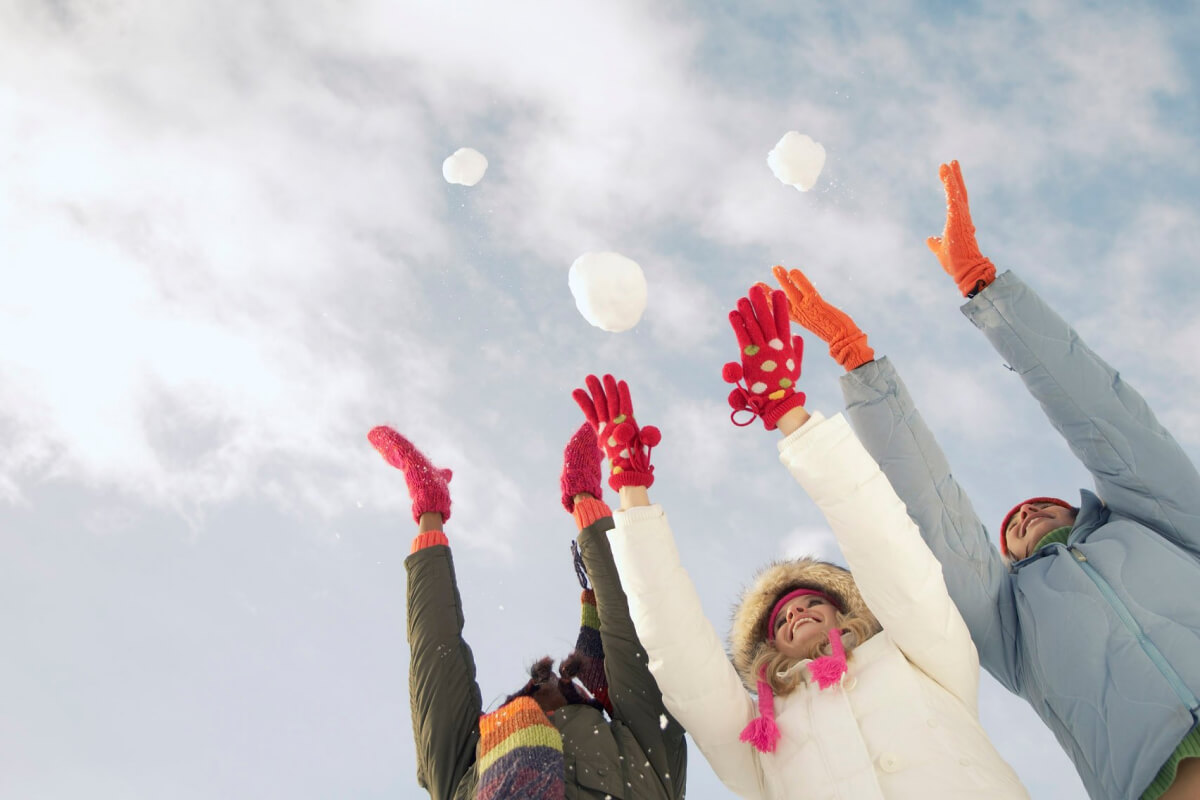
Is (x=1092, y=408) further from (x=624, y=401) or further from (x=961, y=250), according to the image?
(x=624, y=401)

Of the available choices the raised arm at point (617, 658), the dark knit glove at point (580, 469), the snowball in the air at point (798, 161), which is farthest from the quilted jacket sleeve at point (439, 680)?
the snowball in the air at point (798, 161)

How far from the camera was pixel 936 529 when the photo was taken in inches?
151

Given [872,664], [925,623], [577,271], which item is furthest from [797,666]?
[577,271]

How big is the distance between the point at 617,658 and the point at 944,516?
1.76m

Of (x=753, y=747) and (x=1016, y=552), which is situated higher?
(x=1016, y=552)

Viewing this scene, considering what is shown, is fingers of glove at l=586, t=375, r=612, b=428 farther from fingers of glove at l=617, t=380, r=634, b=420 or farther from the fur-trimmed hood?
the fur-trimmed hood

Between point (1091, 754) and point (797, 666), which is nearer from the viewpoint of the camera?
point (1091, 754)

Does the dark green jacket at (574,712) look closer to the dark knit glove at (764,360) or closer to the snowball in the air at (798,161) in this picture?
the dark knit glove at (764,360)

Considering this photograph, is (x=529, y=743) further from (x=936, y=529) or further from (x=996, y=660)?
(x=996, y=660)

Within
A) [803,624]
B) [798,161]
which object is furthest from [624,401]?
[798,161]

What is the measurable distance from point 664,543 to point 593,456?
121 cm

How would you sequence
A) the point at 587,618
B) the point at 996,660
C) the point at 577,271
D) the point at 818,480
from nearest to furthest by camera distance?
the point at 818,480 < the point at 996,660 < the point at 587,618 < the point at 577,271

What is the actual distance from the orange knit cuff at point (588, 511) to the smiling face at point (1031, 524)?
2.34 metres

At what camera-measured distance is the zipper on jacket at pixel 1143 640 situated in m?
2.98
